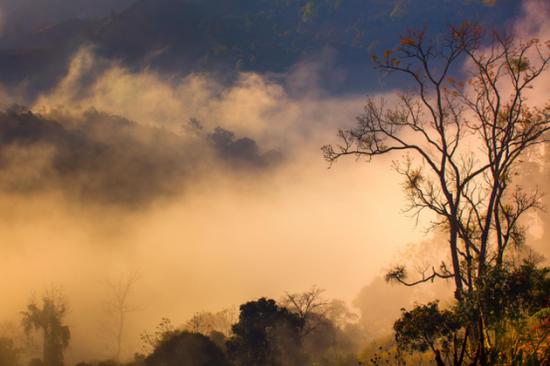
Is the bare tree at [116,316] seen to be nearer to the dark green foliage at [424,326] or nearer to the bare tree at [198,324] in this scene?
the bare tree at [198,324]

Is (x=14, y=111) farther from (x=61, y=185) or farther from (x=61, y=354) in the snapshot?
(x=61, y=354)

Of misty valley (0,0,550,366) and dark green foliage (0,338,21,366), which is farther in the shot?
dark green foliage (0,338,21,366)

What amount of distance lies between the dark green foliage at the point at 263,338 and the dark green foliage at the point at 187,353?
1.56 meters

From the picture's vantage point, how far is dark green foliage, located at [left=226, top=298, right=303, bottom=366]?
31.4 meters

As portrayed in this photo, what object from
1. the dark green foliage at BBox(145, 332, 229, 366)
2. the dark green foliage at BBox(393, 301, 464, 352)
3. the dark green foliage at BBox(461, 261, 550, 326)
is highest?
the dark green foliage at BBox(461, 261, 550, 326)

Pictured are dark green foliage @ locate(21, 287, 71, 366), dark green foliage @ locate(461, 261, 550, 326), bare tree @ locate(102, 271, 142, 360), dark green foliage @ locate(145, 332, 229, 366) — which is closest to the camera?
dark green foliage @ locate(461, 261, 550, 326)

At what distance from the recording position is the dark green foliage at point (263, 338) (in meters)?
31.4

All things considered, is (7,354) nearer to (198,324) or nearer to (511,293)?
(198,324)

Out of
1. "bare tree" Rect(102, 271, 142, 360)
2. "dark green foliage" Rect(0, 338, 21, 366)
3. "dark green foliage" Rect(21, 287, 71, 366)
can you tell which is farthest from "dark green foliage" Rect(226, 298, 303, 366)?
"bare tree" Rect(102, 271, 142, 360)

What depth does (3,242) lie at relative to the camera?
149125 mm

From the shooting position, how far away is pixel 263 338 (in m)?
31.9

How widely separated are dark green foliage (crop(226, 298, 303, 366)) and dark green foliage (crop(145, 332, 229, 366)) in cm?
156

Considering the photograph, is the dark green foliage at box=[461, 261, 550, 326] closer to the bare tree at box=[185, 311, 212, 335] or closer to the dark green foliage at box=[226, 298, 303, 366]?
the dark green foliage at box=[226, 298, 303, 366]

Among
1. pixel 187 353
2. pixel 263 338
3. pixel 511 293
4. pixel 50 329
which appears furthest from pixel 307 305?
pixel 50 329
